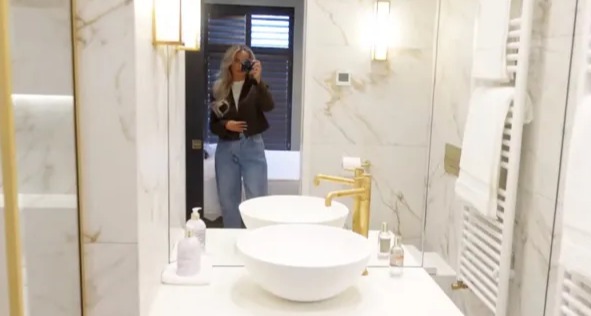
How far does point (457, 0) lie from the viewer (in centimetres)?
183

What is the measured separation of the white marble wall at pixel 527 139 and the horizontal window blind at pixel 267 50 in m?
0.54

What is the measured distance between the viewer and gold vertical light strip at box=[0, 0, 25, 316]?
3.16ft

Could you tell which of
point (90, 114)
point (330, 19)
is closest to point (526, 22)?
point (330, 19)

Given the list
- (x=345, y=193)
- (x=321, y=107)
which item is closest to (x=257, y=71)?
(x=321, y=107)

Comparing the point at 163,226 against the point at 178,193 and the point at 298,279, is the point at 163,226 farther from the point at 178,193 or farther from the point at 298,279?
Answer: the point at 298,279

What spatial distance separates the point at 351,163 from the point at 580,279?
2.66ft

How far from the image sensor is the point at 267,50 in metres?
1.81

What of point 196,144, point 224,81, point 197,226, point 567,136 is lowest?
point 197,226

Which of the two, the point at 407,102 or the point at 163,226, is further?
the point at 407,102

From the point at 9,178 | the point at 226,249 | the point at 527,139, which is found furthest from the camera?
the point at 226,249

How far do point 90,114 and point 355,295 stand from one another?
90 cm

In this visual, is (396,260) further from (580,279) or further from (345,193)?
(580,279)

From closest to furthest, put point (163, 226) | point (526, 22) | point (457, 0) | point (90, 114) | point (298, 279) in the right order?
point (90, 114), point (298, 279), point (526, 22), point (163, 226), point (457, 0)

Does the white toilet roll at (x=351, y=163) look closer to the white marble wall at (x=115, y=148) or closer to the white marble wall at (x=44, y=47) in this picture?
the white marble wall at (x=115, y=148)
